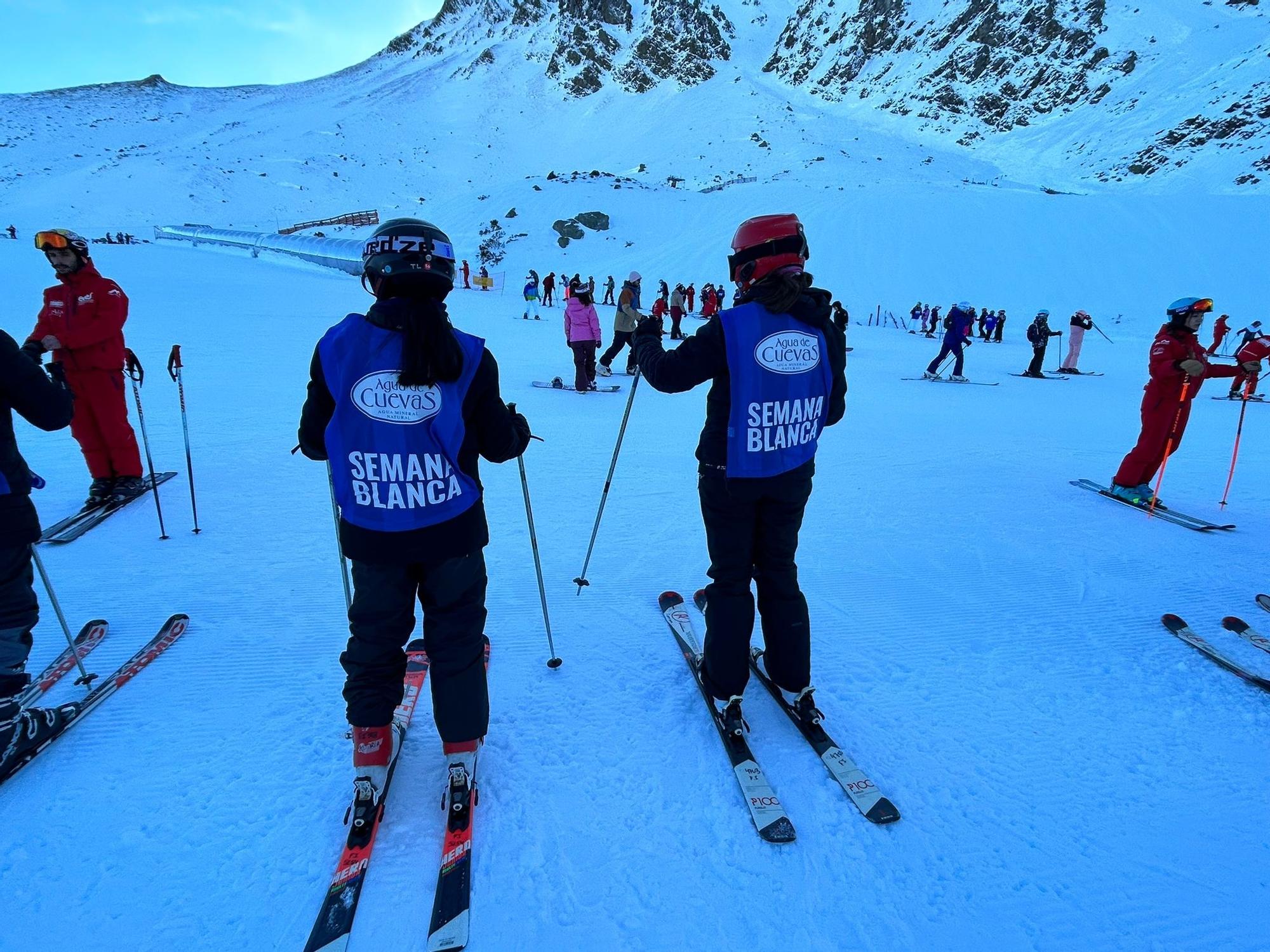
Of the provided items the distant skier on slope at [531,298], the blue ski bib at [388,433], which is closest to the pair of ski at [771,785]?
the blue ski bib at [388,433]

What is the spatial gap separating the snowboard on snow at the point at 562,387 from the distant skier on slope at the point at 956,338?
261 inches

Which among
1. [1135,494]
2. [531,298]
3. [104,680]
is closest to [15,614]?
[104,680]

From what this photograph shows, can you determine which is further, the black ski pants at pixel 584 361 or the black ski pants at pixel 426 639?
the black ski pants at pixel 584 361

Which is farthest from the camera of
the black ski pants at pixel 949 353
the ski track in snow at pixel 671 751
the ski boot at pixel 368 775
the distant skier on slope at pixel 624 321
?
the black ski pants at pixel 949 353

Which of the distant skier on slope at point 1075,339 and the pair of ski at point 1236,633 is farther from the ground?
the distant skier on slope at point 1075,339

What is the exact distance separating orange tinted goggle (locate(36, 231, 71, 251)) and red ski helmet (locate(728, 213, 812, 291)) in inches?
181

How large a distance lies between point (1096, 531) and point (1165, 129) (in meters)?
58.0

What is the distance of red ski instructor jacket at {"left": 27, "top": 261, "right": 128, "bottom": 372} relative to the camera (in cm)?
432

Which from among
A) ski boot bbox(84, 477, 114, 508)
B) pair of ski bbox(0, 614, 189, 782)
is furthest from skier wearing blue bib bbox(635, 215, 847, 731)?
ski boot bbox(84, 477, 114, 508)

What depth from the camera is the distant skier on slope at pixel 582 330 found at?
902 cm

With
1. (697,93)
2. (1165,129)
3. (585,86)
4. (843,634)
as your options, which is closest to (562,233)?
(843,634)

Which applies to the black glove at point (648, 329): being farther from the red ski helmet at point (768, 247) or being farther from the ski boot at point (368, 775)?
the ski boot at point (368, 775)

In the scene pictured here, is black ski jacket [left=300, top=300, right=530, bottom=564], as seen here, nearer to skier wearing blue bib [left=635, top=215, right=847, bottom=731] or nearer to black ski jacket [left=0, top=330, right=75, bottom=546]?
skier wearing blue bib [left=635, top=215, right=847, bottom=731]

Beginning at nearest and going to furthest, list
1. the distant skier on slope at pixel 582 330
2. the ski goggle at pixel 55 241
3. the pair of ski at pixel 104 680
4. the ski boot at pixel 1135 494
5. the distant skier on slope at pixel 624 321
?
the pair of ski at pixel 104 680 < the ski goggle at pixel 55 241 < the ski boot at pixel 1135 494 < the distant skier on slope at pixel 624 321 < the distant skier on slope at pixel 582 330
